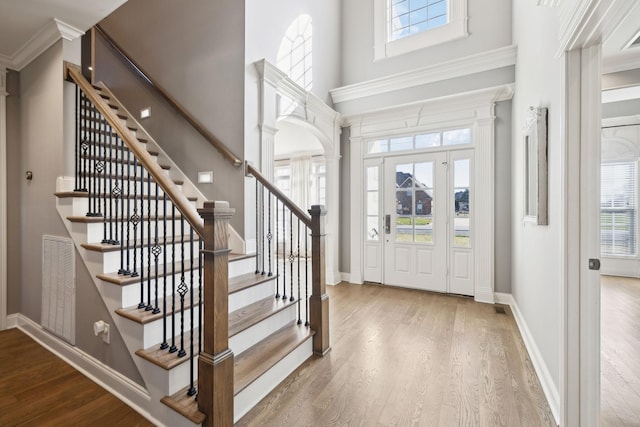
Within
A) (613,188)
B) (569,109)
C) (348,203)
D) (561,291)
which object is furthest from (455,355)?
(613,188)

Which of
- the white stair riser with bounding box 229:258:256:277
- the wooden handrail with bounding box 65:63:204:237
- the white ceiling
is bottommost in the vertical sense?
the white stair riser with bounding box 229:258:256:277

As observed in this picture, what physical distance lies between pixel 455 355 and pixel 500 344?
1.73 ft

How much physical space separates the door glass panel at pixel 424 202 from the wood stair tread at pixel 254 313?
2408 millimetres

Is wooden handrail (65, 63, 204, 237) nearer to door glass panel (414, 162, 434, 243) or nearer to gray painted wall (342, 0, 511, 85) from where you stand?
door glass panel (414, 162, 434, 243)

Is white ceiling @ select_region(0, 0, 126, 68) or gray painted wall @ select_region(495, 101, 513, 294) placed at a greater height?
white ceiling @ select_region(0, 0, 126, 68)

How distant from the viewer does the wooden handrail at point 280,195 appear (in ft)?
8.25

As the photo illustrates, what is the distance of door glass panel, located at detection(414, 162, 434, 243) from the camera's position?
4.20 meters

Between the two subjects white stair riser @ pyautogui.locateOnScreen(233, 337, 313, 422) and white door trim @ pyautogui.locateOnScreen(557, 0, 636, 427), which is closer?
white door trim @ pyautogui.locateOnScreen(557, 0, 636, 427)

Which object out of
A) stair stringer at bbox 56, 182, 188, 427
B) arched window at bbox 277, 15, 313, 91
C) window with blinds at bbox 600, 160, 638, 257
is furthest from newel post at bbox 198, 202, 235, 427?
window with blinds at bbox 600, 160, 638, 257

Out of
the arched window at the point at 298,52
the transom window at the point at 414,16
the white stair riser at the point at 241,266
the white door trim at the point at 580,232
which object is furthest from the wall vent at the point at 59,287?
the transom window at the point at 414,16

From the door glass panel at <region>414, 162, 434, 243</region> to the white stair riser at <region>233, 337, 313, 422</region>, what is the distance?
2.52 m

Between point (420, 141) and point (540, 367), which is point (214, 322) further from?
point (420, 141)

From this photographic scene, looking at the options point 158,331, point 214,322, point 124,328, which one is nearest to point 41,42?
point 124,328

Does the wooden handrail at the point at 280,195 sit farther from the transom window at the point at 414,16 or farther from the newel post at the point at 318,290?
the transom window at the point at 414,16
